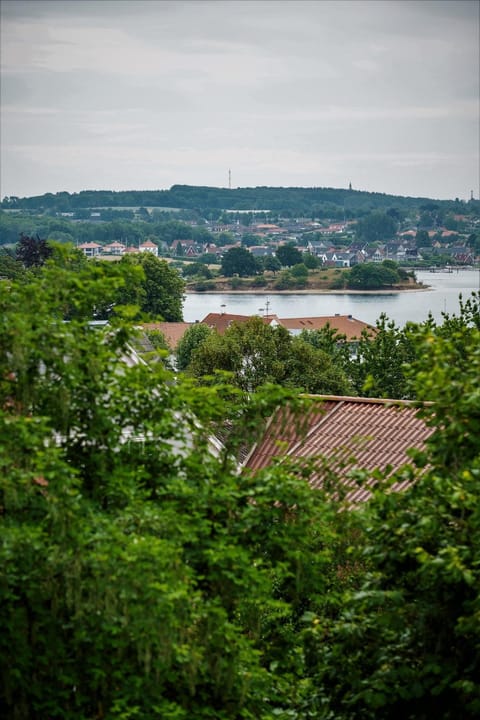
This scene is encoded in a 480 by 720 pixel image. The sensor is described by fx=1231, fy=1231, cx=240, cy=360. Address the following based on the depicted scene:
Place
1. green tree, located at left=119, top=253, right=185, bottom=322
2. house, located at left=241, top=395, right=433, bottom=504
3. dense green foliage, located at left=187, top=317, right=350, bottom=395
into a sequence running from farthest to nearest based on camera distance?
green tree, located at left=119, top=253, right=185, bottom=322 → dense green foliage, located at left=187, top=317, right=350, bottom=395 → house, located at left=241, top=395, right=433, bottom=504

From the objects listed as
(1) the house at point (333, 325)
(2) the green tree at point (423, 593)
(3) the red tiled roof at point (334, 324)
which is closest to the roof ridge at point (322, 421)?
(2) the green tree at point (423, 593)

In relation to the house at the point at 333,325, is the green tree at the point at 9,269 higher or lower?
higher

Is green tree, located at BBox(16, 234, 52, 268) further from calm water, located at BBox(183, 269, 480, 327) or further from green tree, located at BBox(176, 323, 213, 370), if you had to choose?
green tree, located at BBox(176, 323, 213, 370)

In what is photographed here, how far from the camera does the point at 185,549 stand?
25.8 ft

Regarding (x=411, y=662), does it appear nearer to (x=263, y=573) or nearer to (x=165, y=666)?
(x=263, y=573)

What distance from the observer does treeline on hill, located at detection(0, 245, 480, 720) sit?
24.0 ft

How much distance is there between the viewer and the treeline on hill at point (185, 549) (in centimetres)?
733

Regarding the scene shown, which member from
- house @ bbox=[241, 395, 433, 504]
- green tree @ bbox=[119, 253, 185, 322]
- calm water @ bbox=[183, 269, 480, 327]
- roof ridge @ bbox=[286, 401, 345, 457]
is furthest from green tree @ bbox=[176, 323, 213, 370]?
house @ bbox=[241, 395, 433, 504]

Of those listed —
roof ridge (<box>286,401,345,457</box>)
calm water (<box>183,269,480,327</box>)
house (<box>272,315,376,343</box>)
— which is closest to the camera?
roof ridge (<box>286,401,345,457</box>)

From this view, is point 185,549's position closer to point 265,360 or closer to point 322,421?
point 322,421

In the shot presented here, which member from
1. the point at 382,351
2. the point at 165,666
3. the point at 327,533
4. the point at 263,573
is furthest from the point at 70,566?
the point at 382,351

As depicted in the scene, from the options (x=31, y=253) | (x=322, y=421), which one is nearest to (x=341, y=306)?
(x=31, y=253)

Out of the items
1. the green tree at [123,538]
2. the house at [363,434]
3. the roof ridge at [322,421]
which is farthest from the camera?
the roof ridge at [322,421]

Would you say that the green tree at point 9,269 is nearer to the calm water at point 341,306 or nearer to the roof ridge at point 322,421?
the calm water at point 341,306
